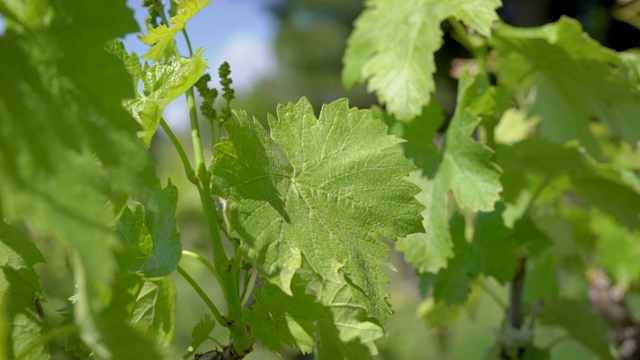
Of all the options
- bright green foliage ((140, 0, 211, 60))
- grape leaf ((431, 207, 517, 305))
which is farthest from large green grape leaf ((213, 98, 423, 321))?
grape leaf ((431, 207, 517, 305))

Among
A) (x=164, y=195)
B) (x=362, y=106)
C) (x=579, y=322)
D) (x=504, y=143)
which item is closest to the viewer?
(x=164, y=195)

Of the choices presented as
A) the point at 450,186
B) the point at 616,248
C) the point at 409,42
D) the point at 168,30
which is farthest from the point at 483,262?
the point at 616,248

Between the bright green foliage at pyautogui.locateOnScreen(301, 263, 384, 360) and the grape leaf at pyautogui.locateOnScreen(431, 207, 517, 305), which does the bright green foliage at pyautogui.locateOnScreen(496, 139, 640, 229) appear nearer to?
the grape leaf at pyautogui.locateOnScreen(431, 207, 517, 305)

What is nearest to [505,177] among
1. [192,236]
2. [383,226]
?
[383,226]

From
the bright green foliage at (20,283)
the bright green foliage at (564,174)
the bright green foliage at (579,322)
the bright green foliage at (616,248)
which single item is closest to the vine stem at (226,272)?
the bright green foliage at (20,283)

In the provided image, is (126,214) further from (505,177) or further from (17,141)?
(505,177)

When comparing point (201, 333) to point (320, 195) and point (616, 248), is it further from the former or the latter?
point (616, 248)

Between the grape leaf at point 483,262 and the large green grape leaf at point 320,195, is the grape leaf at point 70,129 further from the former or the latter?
the grape leaf at point 483,262
